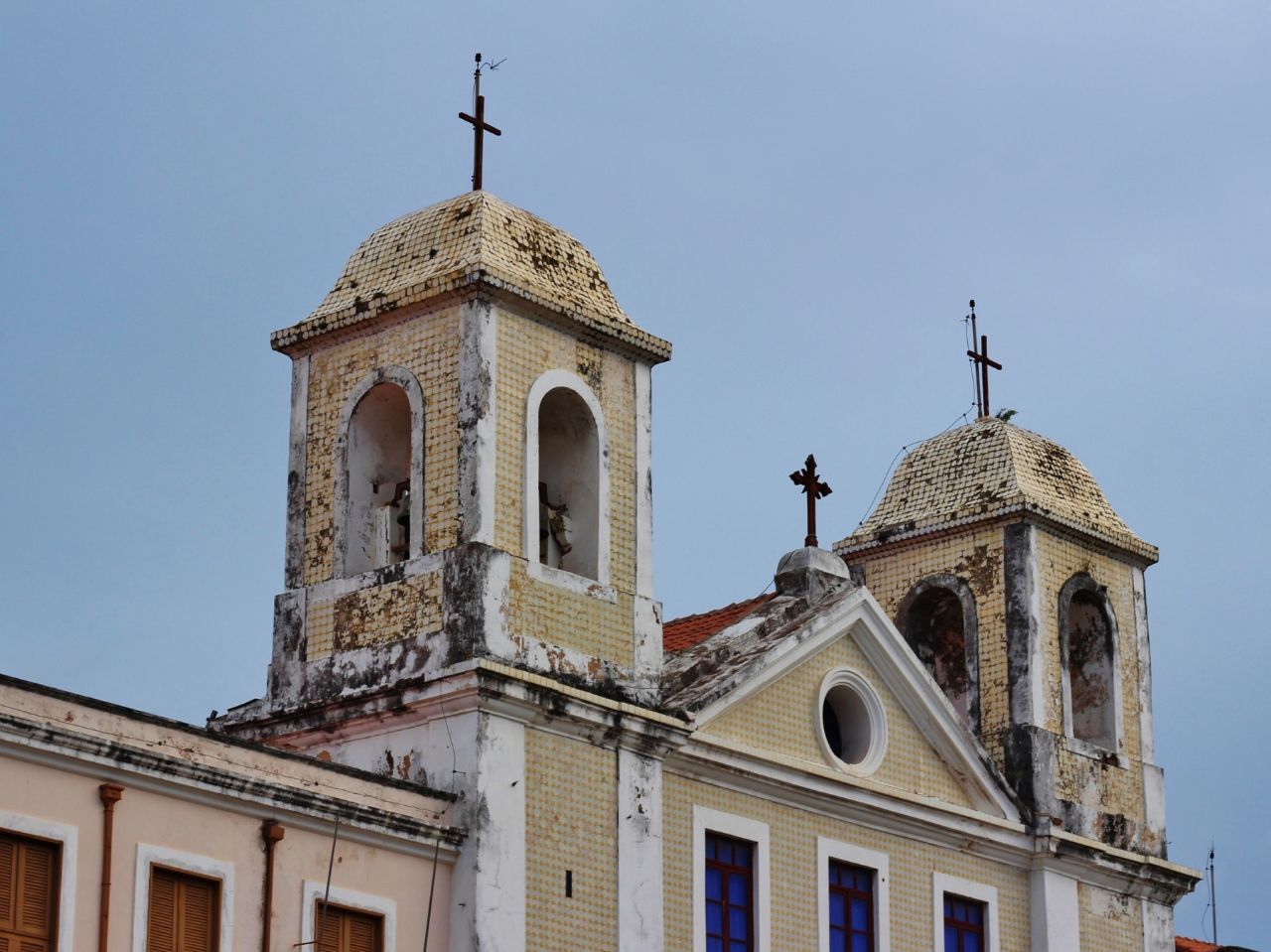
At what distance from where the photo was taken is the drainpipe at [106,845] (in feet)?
69.2

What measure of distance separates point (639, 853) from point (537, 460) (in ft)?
12.2

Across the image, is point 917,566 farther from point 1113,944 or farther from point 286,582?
point 286,582

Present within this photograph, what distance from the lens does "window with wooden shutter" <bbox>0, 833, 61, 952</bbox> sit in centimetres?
2067

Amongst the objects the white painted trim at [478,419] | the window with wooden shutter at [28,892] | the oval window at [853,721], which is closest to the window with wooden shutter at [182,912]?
the window with wooden shutter at [28,892]

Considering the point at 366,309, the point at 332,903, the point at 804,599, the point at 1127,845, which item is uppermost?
the point at 366,309

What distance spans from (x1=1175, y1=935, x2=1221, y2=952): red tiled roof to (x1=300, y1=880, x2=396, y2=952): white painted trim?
42.3 feet

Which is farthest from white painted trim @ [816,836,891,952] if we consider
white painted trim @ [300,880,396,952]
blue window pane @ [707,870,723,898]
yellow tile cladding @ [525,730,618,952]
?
white painted trim @ [300,880,396,952]

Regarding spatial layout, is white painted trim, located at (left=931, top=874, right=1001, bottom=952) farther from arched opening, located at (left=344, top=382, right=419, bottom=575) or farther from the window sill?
arched opening, located at (left=344, top=382, right=419, bottom=575)

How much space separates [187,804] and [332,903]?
1644mm

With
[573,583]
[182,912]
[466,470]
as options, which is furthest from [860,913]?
[182,912]

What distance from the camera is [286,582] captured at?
26.1m

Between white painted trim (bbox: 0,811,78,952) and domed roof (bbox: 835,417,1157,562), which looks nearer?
white painted trim (bbox: 0,811,78,952)

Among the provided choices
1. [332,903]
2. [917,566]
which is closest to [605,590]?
[332,903]

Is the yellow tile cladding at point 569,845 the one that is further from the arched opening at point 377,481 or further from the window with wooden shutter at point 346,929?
the arched opening at point 377,481
